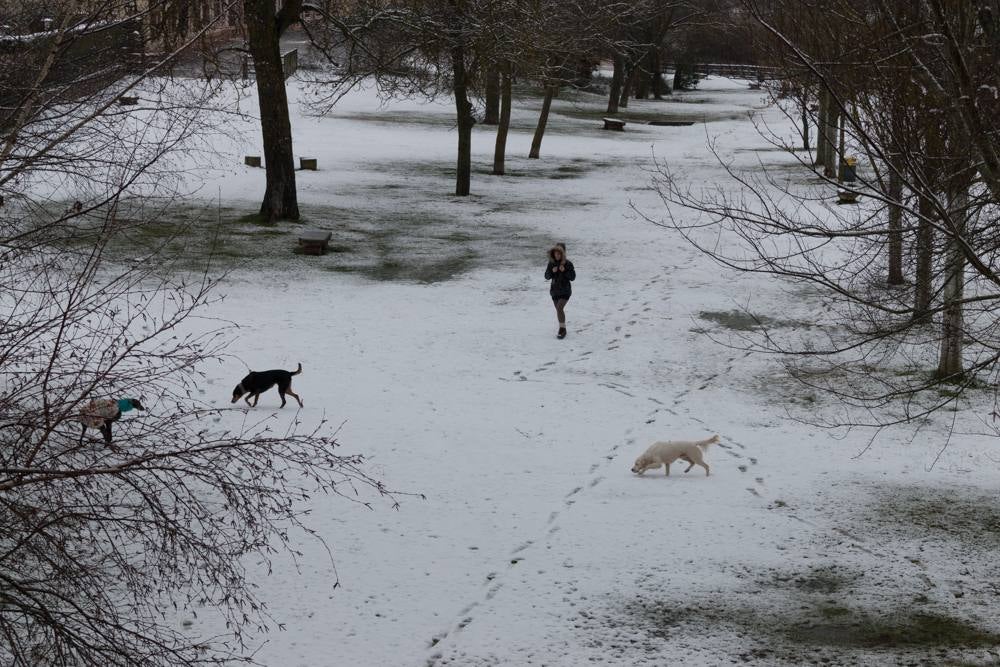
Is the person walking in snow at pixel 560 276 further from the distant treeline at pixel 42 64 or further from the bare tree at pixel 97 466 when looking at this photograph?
the distant treeline at pixel 42 64

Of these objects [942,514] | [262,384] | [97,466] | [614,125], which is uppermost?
[97,466]

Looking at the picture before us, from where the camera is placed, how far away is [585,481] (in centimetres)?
1227

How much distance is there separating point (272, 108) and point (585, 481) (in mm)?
14844

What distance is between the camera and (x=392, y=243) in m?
24.3

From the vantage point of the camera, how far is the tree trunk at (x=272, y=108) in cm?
2366

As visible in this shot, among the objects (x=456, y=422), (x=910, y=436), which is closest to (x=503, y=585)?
(x=456, y=422)

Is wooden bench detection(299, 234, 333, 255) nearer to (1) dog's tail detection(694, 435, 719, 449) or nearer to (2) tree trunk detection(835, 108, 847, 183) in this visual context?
(1) dog's tail detection(694, 435, 719, 449)

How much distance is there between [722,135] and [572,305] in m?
33.0

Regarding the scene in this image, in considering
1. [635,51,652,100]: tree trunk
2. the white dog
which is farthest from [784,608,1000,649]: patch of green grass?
[635,51,652,100]: tree trunk

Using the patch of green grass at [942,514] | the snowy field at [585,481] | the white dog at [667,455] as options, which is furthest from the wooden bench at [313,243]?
the patch of green grass at [942,514]

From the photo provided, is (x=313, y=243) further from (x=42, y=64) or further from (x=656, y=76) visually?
(x=656, y=76)

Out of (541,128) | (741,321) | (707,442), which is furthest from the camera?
(541,128)

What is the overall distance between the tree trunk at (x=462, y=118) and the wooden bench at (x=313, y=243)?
7096 mm

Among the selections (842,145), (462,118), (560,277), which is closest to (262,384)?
(560,277)
